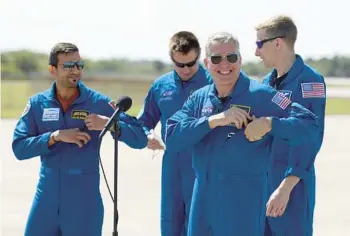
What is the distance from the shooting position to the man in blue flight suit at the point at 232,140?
15.1ft

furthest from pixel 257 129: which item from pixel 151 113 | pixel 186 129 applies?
pixel 151 113

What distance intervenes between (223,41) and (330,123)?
2371 cm

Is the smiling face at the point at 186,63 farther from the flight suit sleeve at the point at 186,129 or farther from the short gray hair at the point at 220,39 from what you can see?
the short gray hair at the point at 220,39

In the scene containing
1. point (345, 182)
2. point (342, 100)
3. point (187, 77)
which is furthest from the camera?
point (342, 100)

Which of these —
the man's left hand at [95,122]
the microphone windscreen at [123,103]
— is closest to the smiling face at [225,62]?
the microphone windscreen at [123,103]

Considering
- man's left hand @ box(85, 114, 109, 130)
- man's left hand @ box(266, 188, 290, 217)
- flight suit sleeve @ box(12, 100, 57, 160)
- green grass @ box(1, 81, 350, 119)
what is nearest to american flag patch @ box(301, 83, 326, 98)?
man's left hand @ box(266, 188, 290, 217)

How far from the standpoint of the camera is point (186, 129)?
4699 mm

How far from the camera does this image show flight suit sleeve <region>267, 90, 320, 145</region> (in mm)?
4625

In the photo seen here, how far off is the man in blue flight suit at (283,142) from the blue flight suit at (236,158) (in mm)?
484

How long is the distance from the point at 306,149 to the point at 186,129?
0.90m

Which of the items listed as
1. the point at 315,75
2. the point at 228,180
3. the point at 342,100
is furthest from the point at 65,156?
the point at 342,100

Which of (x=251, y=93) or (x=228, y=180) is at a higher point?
(x=251, y=93)

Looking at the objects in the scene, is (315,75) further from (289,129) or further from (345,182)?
(345,182)

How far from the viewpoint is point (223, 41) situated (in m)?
4.70
